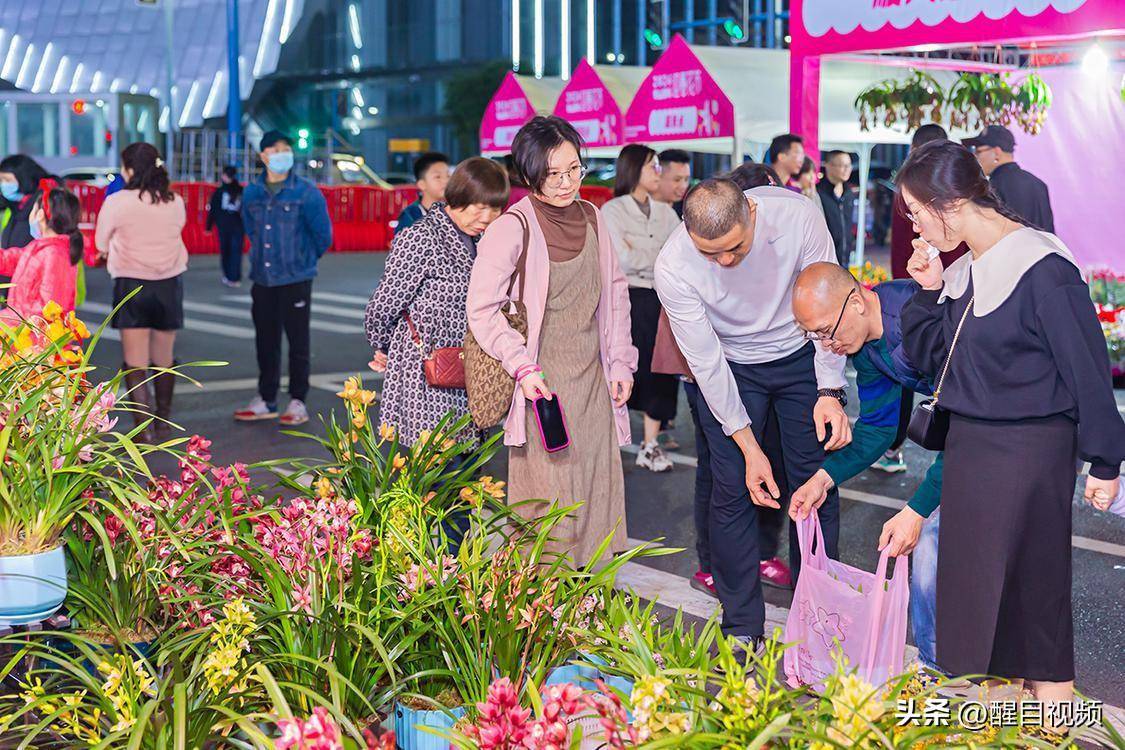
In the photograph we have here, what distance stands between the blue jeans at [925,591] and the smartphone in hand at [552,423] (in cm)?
139

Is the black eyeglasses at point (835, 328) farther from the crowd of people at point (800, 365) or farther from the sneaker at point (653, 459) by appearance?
the sneaker at point (653, 459)

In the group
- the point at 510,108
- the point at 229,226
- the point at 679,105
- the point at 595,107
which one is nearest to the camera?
the point at 679,105

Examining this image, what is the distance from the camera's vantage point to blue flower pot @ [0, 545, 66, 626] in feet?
11.3

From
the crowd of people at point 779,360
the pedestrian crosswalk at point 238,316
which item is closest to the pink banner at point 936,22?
the crowd of people at point 779,360

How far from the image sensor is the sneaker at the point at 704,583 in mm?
5735

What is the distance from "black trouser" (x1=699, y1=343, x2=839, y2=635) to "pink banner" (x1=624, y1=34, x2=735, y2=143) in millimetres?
9960

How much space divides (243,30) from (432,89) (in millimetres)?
9956

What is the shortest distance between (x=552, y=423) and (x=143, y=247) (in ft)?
16.4

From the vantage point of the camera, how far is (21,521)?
11.7 feet

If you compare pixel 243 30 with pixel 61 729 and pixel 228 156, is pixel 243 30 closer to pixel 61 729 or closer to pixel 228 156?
pixel 228 156

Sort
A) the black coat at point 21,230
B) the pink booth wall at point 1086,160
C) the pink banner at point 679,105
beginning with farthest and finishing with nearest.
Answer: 1. the pink banner at point 679,105
2. the pink booth wall at point 1086,160
3. the black coat at point 21,230

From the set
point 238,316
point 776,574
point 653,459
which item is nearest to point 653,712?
point 776,574

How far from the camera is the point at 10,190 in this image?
9930mm

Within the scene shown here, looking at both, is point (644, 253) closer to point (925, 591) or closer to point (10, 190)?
point (925, 591)
